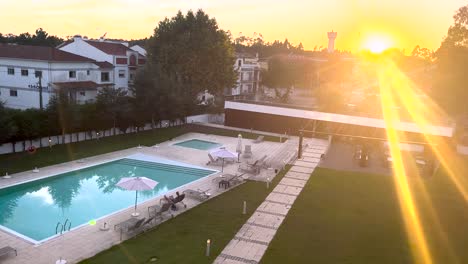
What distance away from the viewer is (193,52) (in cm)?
4722

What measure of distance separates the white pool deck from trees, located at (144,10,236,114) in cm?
1162

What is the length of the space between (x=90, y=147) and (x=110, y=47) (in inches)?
1012

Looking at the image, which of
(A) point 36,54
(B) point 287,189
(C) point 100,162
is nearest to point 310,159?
(B) point 287,189

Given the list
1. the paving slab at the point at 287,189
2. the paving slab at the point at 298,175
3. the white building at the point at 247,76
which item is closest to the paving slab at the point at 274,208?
the paving slab at the point at 287,189

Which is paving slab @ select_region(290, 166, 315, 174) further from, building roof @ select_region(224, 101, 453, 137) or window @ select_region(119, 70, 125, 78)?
window @ select_region(119, 70, 125, 78)

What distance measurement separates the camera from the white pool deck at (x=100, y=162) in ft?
43.8

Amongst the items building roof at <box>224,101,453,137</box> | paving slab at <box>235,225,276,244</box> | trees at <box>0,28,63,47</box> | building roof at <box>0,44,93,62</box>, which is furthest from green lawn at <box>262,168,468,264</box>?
trees at <box>0,28,63,47</box>

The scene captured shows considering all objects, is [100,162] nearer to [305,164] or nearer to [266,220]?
[266,220]

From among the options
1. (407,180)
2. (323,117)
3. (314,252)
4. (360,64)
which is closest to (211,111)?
(323,117)

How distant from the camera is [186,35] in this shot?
47438 millimetres

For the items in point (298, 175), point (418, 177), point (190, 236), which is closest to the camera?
point (190, 236)

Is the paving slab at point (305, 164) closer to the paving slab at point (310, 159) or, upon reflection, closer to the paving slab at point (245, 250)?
the paving slab at point (310, 159)

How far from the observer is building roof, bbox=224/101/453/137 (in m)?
35.3

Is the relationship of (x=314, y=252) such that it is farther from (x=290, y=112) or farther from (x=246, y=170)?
(x=290, y=112)
